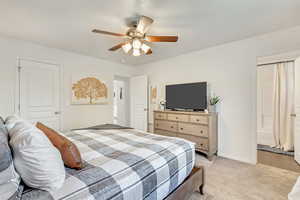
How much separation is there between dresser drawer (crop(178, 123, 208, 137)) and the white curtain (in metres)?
2.14

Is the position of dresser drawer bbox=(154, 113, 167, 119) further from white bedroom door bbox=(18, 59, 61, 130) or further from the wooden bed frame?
white bedroom door bbox=(18, 59, 61, 130)

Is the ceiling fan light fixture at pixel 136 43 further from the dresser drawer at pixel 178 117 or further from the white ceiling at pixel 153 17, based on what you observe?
the dresser drawer at pixel 178 117

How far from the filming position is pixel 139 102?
4.83 m

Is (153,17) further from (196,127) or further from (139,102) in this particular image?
(139,102)

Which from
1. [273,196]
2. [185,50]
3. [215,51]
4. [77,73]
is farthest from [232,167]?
[77,73]

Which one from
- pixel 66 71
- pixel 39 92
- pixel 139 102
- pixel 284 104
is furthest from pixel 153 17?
pixel 284 104

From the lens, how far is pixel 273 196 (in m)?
1.85

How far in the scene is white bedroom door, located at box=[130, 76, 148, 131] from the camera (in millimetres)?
4656

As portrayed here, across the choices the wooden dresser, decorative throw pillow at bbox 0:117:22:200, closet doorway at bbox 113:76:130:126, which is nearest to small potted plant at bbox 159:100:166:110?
the wooden dresser

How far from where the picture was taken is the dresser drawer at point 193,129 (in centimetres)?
301

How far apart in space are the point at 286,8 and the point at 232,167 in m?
2.51

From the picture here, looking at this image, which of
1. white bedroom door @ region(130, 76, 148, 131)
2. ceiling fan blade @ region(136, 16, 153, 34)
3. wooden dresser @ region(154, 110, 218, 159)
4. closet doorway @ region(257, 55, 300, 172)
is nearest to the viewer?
ceiling fan blade @ region(136, 16, 153, 34)

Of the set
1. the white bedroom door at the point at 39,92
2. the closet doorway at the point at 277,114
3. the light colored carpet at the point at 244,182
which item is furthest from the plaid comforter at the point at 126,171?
the closet doorway at the point at 277,114

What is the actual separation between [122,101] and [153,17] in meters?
3.89
